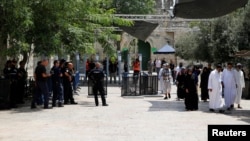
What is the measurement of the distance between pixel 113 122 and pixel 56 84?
4.68 metres

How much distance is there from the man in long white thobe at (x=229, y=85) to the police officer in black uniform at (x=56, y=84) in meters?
5.68

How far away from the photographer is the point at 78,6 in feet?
52.5

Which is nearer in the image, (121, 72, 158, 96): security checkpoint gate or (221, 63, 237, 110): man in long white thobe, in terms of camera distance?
(221, 63, 237, 110): man in long white thobe

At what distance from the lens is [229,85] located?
15383mm

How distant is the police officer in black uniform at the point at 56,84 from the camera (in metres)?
15.7

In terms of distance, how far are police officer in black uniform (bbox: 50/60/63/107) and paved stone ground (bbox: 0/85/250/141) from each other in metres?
0.46

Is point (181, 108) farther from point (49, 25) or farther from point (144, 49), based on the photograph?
point (144, 49)

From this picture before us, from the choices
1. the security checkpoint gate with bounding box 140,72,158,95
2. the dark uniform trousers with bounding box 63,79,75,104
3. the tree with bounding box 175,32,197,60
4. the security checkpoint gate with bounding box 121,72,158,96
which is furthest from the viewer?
the tree with bounding box 175,32,197,60

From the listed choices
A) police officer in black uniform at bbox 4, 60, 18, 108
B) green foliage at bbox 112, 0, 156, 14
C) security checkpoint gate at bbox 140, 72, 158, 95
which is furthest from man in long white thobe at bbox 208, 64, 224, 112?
green foliage at bbox 112, 0, 156, 14

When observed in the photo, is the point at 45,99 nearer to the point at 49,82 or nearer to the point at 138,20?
the point at 49,82

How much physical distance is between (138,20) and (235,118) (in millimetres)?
11846

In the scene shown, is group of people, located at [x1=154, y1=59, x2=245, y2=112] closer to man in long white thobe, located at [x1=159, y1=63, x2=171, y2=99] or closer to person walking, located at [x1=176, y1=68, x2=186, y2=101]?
person walking, located at [x1=176, y1=68, x2=186, y2=101]

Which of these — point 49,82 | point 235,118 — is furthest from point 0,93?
point 235,118

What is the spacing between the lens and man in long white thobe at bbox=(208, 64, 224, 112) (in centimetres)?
1462
